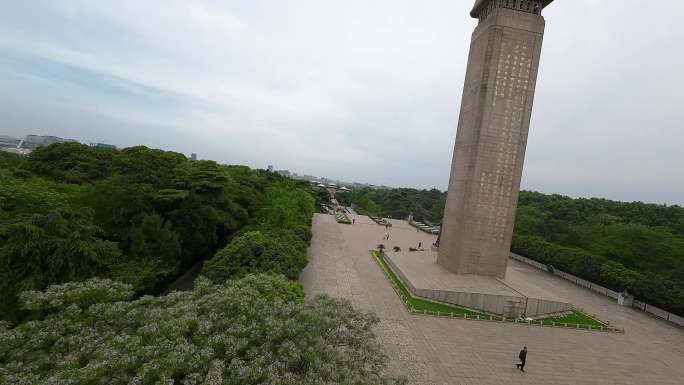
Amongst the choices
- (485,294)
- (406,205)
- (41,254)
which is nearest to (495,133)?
(485,294)

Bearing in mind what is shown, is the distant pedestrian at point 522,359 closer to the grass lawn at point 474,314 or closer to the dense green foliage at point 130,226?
the grass lawn at point 474,314

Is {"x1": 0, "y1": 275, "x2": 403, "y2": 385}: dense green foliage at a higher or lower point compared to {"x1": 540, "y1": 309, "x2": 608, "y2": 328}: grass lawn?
higher

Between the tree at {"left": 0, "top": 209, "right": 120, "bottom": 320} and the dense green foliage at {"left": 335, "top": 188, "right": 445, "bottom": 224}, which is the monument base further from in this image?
the dense green foliage at {"left": 335, "top": 188, "right": 445, "bottom": 224}

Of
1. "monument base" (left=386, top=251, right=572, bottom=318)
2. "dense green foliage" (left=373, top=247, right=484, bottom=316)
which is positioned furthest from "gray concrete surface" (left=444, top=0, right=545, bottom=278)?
"dense green foliage" (left=373, top=247, right=484, bottom=316)

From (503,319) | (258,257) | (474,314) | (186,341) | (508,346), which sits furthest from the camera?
(474,314)

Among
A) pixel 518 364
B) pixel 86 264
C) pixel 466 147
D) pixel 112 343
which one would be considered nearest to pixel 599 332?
pixel 518 364

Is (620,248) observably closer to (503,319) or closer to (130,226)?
(503,319)
